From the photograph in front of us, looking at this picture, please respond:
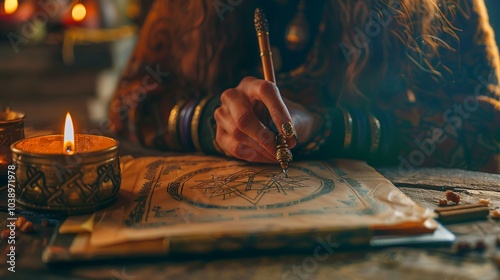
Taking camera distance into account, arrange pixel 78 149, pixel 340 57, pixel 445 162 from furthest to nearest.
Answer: pixel 340 57
pixel 445 162
pixel 78 149

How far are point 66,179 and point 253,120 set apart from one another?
1.00ft

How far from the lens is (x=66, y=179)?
2.10ft

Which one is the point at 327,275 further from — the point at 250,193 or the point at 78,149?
A: the point at 78,149

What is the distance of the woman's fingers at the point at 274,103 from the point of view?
78cm

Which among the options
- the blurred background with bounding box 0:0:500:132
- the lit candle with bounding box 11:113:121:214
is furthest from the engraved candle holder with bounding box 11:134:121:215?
the blurred background with bounding box 0:0:500:132

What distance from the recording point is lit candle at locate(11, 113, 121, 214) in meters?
0.64

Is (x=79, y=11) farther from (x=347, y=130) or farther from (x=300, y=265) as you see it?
(x=300, y=265)

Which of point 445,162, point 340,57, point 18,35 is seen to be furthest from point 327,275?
point 18,35

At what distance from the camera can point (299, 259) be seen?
56cm

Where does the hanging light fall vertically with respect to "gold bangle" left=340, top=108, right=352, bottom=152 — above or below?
above

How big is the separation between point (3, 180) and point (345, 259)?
538 millimetres

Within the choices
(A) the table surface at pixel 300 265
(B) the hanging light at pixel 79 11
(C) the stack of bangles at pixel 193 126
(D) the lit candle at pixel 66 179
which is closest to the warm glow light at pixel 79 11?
(B) the hanging light at pixel 79 11

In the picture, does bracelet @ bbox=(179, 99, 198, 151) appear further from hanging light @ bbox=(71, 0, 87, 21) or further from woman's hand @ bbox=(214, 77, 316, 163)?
hanging light @ bbox=(71, 0, 87, 21)

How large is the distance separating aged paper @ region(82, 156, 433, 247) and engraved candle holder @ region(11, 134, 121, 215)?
3 cm
